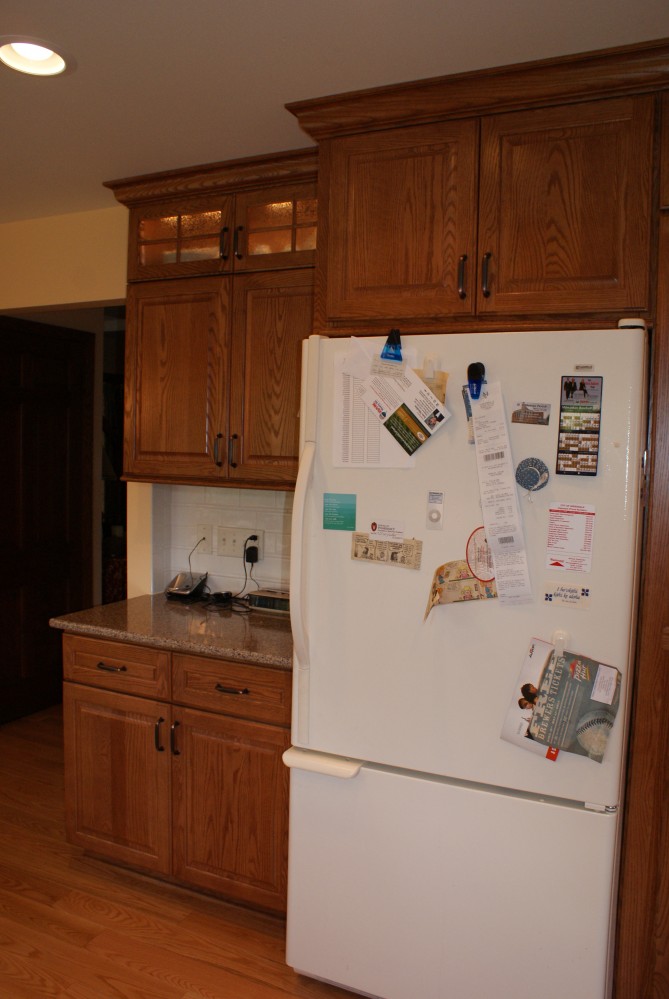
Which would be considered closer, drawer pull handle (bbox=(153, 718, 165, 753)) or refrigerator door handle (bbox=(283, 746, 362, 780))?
refrigerator door handle (bbox=(283, 746, 362, 780))

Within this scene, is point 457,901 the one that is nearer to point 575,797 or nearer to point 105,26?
point 575,797

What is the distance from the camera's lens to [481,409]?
5.47 ft

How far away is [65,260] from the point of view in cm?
306

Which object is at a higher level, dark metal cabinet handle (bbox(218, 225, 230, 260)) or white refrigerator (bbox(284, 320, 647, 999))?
dark metal cabinet handle (bbox(218, 225, 230, 260))

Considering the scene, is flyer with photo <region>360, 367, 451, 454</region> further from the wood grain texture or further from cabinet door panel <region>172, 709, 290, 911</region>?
cabinet door panel <region>172, 709, 290, 911</region>

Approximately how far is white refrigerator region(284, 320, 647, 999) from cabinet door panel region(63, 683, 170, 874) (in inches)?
25.0

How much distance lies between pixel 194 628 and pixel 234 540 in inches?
22.6

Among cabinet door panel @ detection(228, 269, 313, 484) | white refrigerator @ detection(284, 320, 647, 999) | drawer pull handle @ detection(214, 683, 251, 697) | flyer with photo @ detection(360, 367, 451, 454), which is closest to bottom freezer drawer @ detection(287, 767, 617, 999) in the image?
white refrigerator @ detection(284, 320, 647, 999)

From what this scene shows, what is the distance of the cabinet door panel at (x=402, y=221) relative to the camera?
5.98 feet

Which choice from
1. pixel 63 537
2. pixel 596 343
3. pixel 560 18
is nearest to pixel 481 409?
pixel 596 343

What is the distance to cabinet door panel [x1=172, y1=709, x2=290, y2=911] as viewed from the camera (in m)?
A: 2.17

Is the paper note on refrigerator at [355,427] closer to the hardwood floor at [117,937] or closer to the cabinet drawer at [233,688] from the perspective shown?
the cabinet drawer at [233,688]

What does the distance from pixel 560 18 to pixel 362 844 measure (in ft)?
6.70

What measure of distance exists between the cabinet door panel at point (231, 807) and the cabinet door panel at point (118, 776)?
7cm
